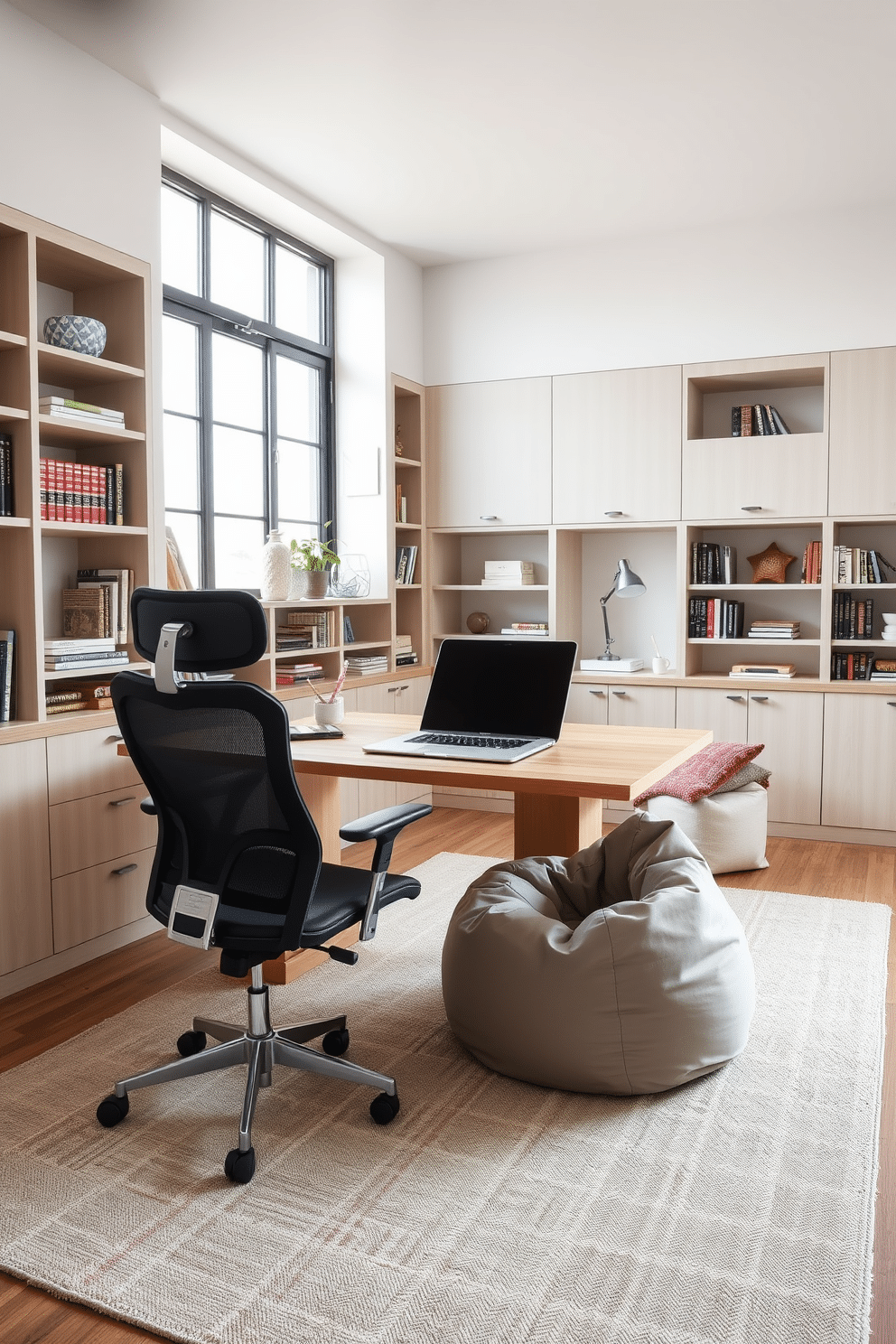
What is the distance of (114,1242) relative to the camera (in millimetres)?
1931

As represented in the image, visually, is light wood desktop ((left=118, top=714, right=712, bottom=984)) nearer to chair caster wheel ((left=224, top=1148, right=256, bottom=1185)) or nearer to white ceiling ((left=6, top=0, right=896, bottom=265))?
chair caster wheel ((left=224, top=1148, right=256, bottom=1185))

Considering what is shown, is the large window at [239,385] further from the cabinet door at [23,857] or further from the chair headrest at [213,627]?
the chair headrest at [213,627]

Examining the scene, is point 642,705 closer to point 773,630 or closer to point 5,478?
point 773,630

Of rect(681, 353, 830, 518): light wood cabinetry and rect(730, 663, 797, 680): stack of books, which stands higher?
rect(681, 353, 830, 518): light wood cabinetry

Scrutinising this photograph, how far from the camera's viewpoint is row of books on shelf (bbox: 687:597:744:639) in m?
5.30

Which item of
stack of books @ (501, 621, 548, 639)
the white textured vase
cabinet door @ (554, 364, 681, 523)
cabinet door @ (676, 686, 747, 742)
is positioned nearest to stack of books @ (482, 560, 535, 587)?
stack of books @ (501, 621, 548, 639)

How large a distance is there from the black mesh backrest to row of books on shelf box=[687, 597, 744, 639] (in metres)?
3.60

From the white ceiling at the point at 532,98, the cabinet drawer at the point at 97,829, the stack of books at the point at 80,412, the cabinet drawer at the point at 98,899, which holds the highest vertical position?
the white ceiling at the point at 532,98

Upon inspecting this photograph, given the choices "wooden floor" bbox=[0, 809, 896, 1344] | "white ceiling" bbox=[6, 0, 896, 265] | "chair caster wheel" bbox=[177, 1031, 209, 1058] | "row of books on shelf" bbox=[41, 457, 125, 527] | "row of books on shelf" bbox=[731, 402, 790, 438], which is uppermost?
"white ceiling" bbox=[6, 0, 896, 265]

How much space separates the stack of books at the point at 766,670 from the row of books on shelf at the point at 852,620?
27cm

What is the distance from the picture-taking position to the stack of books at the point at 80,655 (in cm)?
335

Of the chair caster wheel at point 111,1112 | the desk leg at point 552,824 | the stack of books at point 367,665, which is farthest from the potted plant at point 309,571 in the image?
the chair caster wheel at point 111,1112

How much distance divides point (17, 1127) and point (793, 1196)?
1676 millimetres

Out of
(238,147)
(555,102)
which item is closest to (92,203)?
(238,147)
